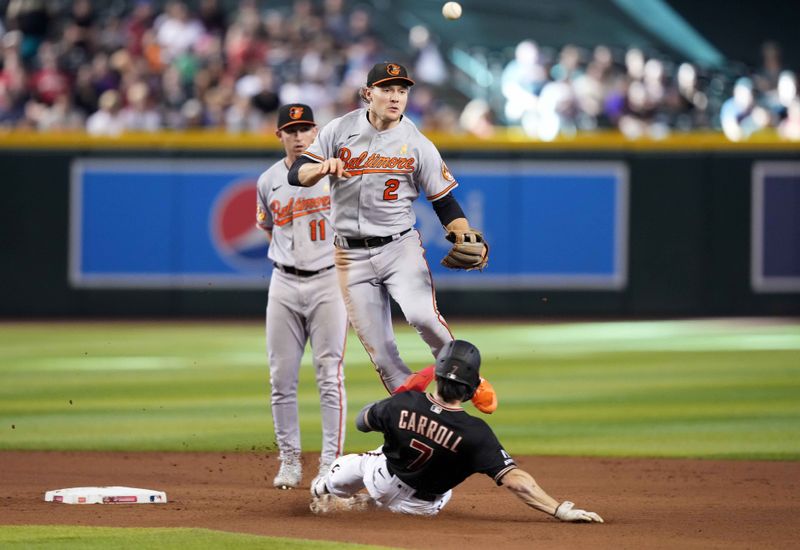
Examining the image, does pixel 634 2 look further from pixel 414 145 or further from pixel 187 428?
pixel 414 145

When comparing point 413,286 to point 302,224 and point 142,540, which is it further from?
point 142,540

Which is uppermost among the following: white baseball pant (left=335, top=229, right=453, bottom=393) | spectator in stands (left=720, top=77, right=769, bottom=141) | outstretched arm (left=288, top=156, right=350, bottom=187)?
spectator in stands (left=720, top=77, right=769, bottom=141)

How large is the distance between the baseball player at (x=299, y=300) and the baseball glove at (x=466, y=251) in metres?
0.94

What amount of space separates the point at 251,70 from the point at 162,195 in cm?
229

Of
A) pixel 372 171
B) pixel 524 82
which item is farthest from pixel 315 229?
pixel 524 82

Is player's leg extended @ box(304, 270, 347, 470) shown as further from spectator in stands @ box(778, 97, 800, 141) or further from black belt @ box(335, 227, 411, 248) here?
spectator in stands @ box(778, 97, 800, 141)

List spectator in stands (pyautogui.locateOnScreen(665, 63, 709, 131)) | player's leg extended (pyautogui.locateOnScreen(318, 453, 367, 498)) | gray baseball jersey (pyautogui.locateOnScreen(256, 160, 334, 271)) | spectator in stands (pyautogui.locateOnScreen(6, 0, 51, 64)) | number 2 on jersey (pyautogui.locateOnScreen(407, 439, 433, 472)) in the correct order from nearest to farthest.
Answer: number 2 on jersey (pyautogui.locateOnScreen(407, 439, 433, 472)) < player's leg extended (pyautogui.locateOnScreen(318, 453, 367, 498)) < gray baseball jersey (pyautogui.locateOnScreen(256, 160, 334, 271)) < spectator in stands (pyautogui.locateOnScreen(665, 63, 709, 131)) < spectator in stands (pyautogui.locateOnScreen(6, 0, 51, 64))

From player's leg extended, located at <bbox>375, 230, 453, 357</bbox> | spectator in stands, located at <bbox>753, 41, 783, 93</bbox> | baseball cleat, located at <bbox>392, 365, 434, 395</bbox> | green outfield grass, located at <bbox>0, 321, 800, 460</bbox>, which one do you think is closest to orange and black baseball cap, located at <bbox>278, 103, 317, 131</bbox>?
player's leg extended, located at <bbox>375, 230, 453, 357</bbox>

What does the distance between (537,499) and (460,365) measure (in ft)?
2.43

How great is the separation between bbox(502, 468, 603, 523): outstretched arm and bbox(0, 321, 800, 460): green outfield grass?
288cm

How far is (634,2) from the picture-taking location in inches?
925

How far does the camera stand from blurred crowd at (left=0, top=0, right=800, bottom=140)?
18.0m

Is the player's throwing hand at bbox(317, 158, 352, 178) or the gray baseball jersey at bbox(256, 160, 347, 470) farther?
the gray baseball jersey at bbox(256, 160, 347, 470)

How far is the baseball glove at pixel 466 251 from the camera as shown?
272 inches
